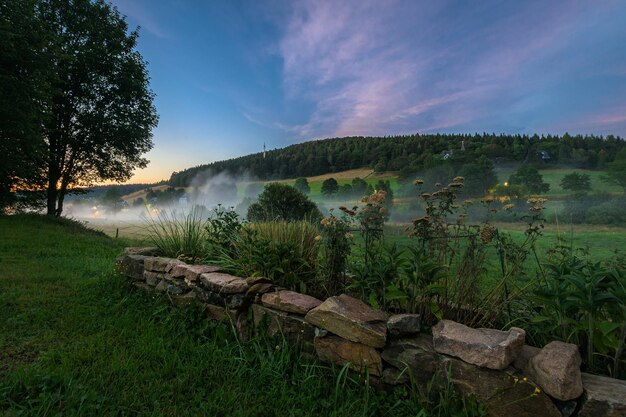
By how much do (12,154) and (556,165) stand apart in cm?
2216

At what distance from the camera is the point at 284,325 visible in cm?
288

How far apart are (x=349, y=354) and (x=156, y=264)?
3.02m

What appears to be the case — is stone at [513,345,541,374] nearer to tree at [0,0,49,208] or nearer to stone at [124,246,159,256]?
stone at [124,246,159,256]

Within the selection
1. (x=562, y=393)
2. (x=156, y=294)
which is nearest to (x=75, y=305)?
(x=156, y=294)

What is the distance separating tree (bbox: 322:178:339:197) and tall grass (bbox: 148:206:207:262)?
1550cm

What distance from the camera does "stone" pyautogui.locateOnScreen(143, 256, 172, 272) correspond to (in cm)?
419

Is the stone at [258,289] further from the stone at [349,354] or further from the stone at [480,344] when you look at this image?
the stone at [480,344]

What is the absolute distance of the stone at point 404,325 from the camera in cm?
226

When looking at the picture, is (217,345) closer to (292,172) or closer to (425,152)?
(425,152)

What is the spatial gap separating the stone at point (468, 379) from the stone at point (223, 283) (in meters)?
1.56

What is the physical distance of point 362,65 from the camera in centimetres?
826

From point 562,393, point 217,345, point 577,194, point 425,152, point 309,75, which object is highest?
point 309,75

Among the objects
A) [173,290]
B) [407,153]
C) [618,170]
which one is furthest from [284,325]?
[407,153]

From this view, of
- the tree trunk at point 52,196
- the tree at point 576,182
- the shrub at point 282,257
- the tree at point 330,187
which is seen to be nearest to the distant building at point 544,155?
the tree at point 576,182
